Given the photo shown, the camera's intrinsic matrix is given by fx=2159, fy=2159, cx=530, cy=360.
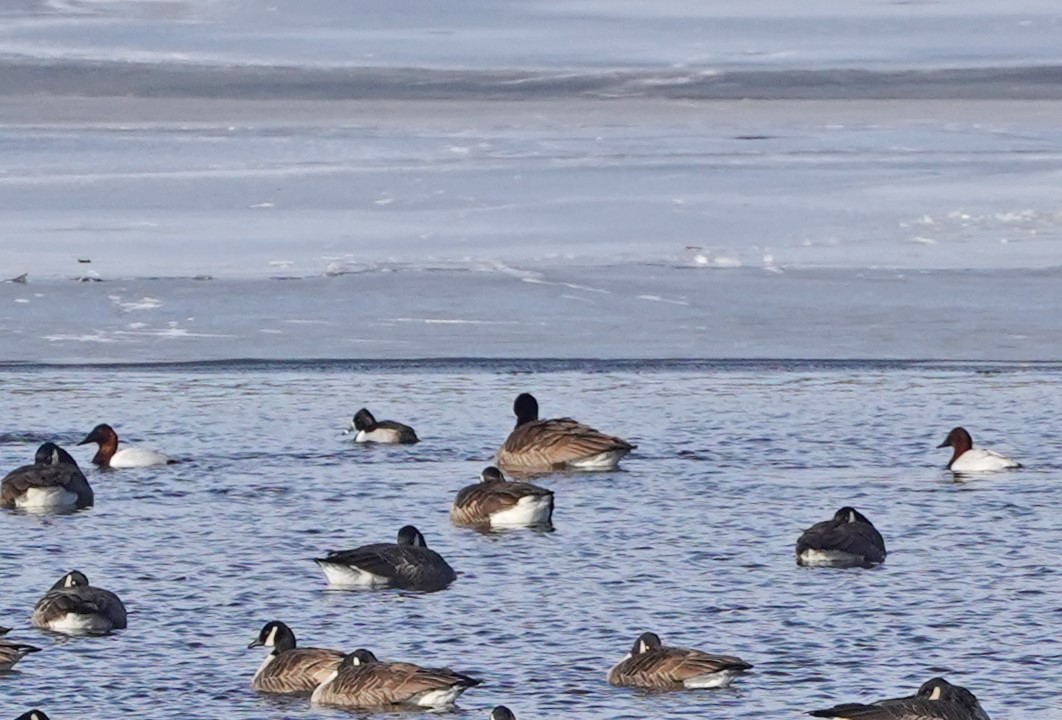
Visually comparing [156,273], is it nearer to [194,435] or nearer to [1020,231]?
[194,435]

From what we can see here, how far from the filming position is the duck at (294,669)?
882 centimetres

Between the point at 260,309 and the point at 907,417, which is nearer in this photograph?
the point at 907,417

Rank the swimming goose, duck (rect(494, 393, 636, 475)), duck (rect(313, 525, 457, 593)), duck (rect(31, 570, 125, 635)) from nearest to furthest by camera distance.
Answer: duck (rect(31, 570, 125, 635)) → duck (rect(313, 525, 457, 593)) → duck (rect(494, 393, 636, 475)) → the swimming goose

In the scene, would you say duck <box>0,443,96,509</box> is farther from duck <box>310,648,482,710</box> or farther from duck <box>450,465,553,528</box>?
duck <box>310,648,482,710</box>

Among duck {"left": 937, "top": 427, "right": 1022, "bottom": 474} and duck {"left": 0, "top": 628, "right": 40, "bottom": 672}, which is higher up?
duck {"left": 937, "top": 427, "right": 1022, "bottom": 474}

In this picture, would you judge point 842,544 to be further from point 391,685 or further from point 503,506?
point 391,685

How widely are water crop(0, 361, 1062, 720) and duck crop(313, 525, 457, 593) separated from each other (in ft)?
0.38

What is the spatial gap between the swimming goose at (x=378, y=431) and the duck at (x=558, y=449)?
0.74 meters

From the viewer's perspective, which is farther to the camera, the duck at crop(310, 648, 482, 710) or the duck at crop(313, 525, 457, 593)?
the duck at crop(313, 525, 457, 593)

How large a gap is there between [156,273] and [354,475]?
7234mm

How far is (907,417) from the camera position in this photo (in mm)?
15195

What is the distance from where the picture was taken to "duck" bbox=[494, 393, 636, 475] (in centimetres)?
1356

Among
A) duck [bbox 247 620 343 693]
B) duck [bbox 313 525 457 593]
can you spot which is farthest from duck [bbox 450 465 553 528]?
duck [bbox 247 620 343 693]

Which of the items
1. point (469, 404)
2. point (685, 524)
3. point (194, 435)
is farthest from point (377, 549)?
point (469, 404)
